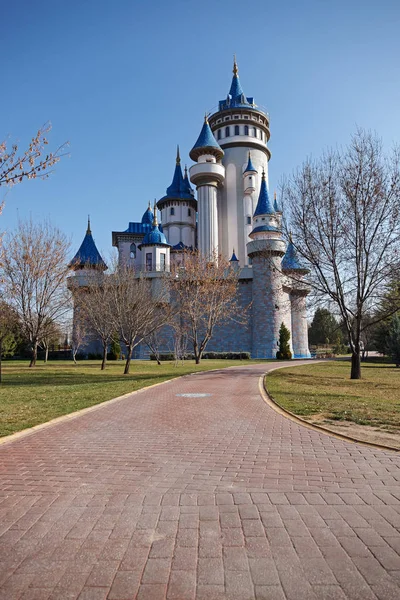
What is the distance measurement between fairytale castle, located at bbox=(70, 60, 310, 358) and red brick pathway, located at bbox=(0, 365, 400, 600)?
33320 mm

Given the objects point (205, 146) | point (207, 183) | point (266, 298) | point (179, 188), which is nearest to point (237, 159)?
→ point (205, 146)

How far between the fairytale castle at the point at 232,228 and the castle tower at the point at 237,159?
0.41ft

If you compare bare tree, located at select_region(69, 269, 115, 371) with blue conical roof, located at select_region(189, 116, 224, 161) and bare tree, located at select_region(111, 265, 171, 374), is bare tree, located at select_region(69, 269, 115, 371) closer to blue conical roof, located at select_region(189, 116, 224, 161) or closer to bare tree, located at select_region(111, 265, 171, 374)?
bare tree, located at select_region(111, 265, 171, 374)

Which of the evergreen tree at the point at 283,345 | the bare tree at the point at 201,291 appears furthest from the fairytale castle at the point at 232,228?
the bare tree at the point at 201,291

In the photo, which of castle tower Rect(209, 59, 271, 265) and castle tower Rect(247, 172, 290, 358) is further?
castle tower Rect(209, 59, 271, 265)

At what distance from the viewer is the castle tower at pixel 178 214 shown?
54.8 m

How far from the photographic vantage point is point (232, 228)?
53.5 meters

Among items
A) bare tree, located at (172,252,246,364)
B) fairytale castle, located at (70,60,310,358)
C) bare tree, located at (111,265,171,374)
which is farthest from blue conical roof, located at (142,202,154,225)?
bare tree, located at (111,265,171,374)

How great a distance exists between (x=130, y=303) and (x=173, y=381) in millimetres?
7619

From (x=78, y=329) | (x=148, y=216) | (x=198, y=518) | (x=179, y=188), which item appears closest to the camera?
(x=198, y=518)

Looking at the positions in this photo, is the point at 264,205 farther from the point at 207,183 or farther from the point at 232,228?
the point at 207,183

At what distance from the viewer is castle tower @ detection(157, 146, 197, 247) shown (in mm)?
54781

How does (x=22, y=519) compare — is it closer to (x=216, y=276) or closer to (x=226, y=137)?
(x=216, y=276)

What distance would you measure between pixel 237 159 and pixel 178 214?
10531 mm
